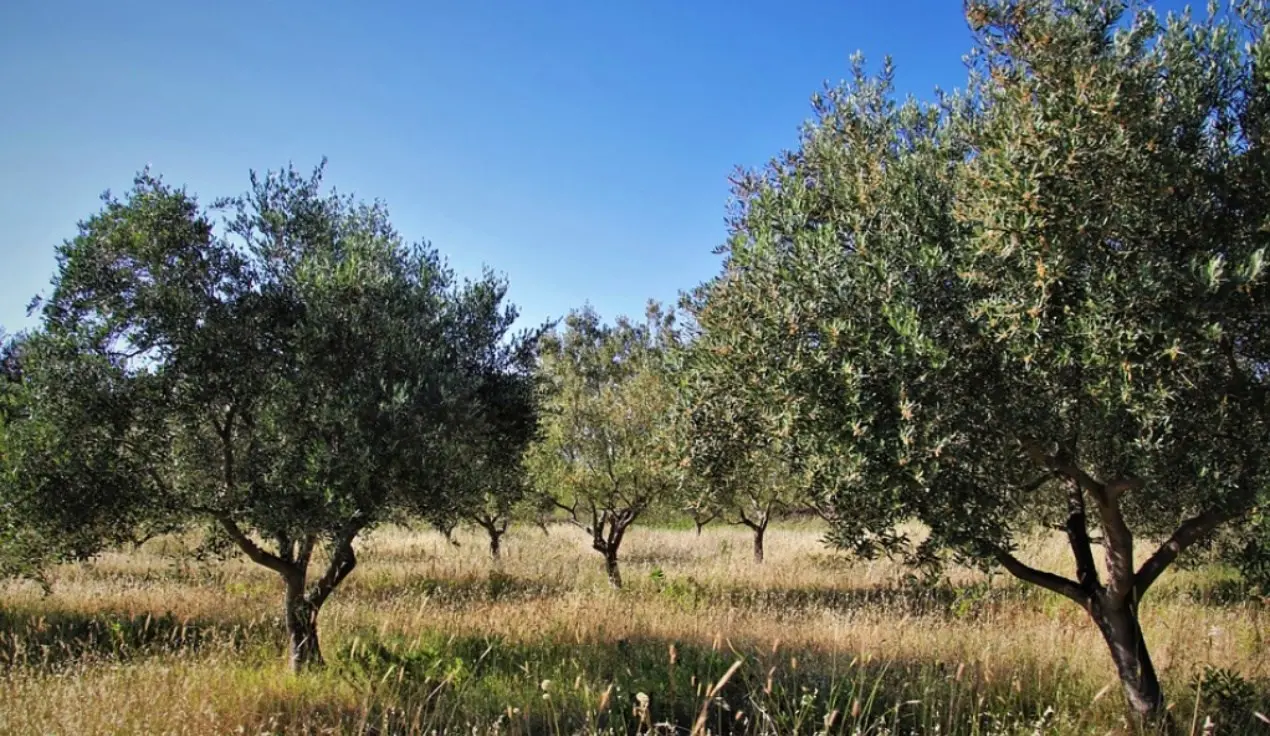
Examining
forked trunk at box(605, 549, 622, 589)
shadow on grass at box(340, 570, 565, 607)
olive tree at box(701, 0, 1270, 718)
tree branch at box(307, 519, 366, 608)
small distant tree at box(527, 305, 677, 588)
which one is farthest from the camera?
small distant tree at box(527, 305, 677, 588)

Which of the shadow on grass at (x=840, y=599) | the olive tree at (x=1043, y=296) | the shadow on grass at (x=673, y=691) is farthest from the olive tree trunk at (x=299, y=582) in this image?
the shadow on grass at (x=840, y=599)

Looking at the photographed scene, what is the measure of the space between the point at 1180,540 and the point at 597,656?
7.47 metres

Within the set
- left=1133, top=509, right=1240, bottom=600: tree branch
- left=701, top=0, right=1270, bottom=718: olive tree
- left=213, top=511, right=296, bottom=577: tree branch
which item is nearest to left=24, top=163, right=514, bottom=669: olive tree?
left=213, top=511, right=296, bottom=577: tree branch

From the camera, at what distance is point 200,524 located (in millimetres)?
9711

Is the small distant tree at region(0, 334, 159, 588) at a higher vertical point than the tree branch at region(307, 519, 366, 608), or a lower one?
higher

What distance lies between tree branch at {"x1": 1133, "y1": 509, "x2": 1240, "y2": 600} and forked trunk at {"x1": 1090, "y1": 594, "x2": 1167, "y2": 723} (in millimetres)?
304

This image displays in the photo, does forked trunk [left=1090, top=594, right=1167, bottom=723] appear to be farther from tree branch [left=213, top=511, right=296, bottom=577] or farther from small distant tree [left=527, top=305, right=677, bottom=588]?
small distant tree [left=527, top=305, right=677, bottom=588]

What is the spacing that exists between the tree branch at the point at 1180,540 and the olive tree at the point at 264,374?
7674 mm

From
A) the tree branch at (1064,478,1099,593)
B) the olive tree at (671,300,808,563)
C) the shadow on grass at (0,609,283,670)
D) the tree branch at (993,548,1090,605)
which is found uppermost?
the olive tree at (671,300,808,563)

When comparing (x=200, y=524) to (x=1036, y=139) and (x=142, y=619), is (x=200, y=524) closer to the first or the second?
(x=142, y=619)

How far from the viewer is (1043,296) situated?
5516 millimetres

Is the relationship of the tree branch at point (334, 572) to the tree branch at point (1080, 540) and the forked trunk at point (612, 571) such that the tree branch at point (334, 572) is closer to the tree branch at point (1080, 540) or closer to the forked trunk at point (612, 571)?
the tree branch at point (1080, 540)

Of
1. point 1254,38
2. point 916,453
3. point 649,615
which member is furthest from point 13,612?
point 1254,38

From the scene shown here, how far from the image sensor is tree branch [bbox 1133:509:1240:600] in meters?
6.66
